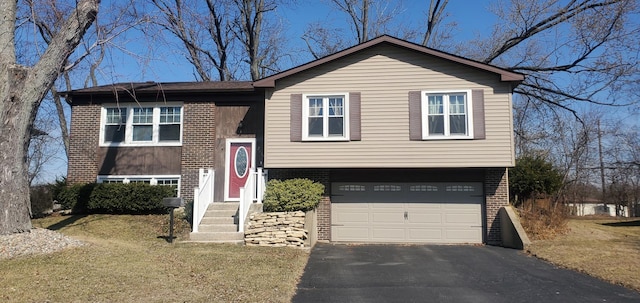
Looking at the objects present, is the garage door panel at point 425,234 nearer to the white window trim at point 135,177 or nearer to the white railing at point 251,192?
the white railing at point 251,192

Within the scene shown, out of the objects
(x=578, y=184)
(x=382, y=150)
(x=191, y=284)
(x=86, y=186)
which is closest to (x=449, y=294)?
(x=191, y=284)

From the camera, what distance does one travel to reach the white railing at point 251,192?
1282 centimetres

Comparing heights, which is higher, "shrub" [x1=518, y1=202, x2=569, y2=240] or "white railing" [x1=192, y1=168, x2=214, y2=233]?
"white railing" [x1=192, y1=168, x2=214, y2=233]

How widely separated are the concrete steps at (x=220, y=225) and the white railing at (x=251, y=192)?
34cm

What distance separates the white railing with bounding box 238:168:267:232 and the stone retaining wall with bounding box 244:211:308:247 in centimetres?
33

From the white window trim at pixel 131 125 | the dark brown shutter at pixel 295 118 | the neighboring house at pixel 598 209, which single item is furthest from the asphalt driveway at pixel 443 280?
the neighboring house at pixel 598 209

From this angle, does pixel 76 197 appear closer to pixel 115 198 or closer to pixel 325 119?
pixel 115 198

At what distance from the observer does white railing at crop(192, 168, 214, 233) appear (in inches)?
514

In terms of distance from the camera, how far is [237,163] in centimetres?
1611

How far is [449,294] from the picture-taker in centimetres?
752

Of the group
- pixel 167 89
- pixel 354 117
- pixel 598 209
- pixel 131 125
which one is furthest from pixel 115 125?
pixel 598 209

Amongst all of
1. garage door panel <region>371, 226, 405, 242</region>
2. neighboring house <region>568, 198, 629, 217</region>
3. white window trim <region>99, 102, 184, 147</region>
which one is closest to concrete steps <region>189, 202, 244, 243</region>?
white window trim <region>99, 102, 184, 147</region>

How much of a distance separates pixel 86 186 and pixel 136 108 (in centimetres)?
324

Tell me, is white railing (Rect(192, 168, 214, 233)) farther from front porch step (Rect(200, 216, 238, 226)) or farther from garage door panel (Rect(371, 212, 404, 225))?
garage door panel (Rect(371, 212, 404, 225))
